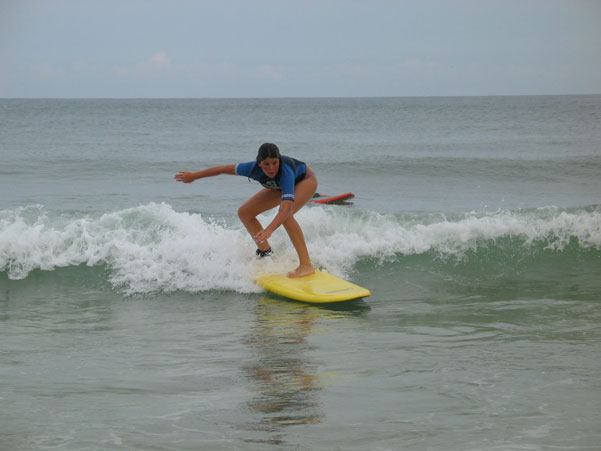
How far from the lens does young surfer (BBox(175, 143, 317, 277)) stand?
238 inches

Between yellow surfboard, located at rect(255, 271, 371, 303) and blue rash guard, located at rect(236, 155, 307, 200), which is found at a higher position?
blue rash guard, located at rect(236, 155, 307, 200)

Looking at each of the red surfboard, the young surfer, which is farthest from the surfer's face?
the red surfboard

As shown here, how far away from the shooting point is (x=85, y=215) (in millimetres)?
9461

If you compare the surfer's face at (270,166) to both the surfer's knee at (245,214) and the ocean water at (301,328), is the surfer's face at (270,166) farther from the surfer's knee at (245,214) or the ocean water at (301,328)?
the ocean water at (301,328)

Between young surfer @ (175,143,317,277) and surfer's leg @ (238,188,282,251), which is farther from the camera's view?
surfer's leg @ (238,188,282,251)

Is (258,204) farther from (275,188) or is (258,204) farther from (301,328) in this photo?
(301,328)

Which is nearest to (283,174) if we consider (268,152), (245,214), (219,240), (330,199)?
(268,152)

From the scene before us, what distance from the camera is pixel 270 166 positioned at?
610 centimetres

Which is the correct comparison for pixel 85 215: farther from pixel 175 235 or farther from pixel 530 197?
pixel 530 197

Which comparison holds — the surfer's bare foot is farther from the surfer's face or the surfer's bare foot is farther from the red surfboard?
the red surfboard

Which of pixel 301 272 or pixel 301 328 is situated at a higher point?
pixel 301 272

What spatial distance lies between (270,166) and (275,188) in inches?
17.3

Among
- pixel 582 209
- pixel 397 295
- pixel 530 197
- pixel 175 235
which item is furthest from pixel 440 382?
pixel 530 197

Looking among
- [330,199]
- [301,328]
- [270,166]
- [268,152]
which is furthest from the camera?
[330,199]
